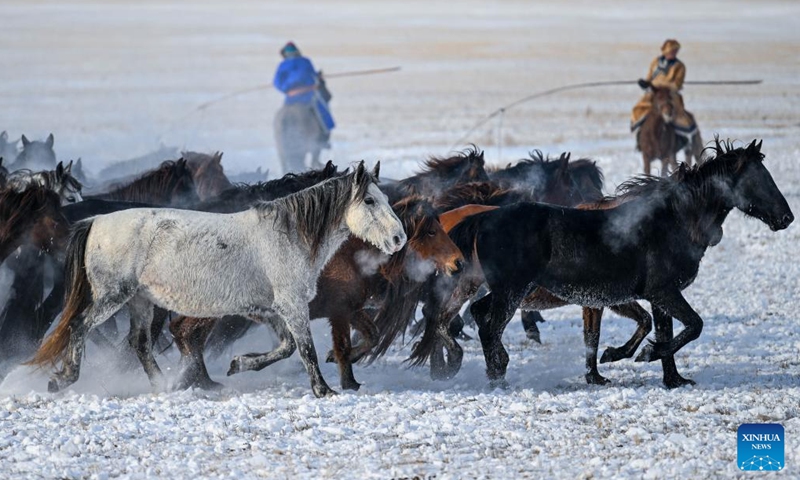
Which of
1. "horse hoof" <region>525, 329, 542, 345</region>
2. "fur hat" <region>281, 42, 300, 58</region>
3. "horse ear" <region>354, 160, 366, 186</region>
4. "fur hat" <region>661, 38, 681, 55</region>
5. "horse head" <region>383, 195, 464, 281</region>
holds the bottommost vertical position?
"horse hoof" <region>525, 329, 542, 345</region>

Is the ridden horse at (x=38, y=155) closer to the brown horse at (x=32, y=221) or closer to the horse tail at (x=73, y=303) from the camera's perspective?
the brown horse at (x=32, y=221)

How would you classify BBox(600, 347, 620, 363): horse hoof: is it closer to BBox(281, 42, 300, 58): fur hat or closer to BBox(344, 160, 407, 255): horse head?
BBox(344, 160, 407, 255): horse head

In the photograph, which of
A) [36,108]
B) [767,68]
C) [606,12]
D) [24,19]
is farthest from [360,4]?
[36,108]

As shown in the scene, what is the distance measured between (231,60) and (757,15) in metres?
42.3

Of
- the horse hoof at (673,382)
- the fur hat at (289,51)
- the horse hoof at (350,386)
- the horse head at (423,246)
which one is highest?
the fur hat at (289,51)

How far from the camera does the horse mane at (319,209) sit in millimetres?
Result: 7172

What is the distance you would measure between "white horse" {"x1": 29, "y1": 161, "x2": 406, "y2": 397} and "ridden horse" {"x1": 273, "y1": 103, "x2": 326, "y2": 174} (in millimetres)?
13154

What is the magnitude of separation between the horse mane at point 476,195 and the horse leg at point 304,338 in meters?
2.37

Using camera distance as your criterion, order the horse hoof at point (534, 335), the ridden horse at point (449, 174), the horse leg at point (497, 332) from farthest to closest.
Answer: the ridden horse at point (449, 174), the horse hoof at point (534, 335), the horse leg at point (497, 332)

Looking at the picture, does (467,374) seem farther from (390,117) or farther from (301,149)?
(390,117)

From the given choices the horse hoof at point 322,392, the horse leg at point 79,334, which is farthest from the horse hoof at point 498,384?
the horse leg at point 79,334

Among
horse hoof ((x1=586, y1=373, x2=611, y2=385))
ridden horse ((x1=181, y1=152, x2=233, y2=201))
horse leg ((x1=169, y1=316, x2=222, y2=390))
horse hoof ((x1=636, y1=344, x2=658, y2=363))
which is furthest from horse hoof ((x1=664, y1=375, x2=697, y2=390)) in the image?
ridden horse ((x1=181, y1=152, x2=233, y2=201))

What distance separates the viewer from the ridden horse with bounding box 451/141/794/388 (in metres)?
7.64

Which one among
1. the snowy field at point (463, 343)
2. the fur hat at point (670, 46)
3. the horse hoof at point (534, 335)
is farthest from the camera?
the fur hat at point (670, 46)
